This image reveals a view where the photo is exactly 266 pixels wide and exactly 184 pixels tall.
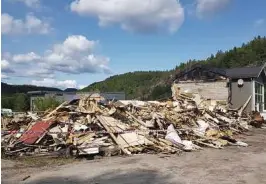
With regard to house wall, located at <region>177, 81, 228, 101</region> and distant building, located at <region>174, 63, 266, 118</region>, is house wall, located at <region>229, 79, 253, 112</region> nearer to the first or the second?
distant building, located at <region>174, 63, 266, 118</region>

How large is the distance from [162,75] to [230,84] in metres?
96.0

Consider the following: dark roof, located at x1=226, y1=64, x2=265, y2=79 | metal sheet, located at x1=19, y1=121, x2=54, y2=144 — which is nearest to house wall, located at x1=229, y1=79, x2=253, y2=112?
dark roof, located at x1=226, y1=64, x2=265, y2=79

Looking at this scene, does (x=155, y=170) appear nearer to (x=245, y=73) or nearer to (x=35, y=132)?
(x=35, y=132)

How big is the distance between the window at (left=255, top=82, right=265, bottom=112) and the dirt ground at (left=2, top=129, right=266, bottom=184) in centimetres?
1944

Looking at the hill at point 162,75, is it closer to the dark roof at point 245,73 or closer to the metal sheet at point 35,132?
the dark roof at point 245,73

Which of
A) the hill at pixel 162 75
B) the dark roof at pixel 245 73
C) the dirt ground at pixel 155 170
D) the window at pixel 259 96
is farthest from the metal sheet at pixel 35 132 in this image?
the hill at pixel 162 75

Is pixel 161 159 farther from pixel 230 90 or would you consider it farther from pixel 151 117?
pixel 230 90

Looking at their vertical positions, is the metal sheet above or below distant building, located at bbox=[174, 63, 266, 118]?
below

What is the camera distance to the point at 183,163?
459 inches

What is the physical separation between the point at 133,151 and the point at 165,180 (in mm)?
4455

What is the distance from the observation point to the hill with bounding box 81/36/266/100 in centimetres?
8731

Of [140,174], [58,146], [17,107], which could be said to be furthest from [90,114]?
[17,107]

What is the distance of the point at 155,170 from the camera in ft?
34.4

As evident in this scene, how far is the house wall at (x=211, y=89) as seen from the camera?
31719 mm
